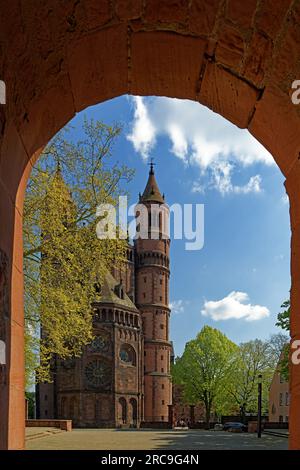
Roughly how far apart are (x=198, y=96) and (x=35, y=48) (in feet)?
4.41

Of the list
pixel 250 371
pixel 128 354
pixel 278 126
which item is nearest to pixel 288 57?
pixel 278 126

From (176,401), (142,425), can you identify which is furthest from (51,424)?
(176,401)

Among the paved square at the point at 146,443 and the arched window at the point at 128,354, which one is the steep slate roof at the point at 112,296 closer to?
the arched window at the point at 128,354

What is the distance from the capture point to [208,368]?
61.1 meters

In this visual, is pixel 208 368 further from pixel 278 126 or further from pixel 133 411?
pixel 278 126

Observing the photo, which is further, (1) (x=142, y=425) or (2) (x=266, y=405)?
(2) (x=266, y=405)

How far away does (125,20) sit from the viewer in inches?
122

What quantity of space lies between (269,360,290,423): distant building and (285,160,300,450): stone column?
4989 cm

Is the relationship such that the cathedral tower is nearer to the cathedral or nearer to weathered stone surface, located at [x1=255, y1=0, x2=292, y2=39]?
the cathedral

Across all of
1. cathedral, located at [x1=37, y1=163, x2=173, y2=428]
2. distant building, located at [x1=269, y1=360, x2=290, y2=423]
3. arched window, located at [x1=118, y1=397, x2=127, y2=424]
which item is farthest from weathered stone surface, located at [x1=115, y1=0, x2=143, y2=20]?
arched window, located at [x1=118, y1=397, x2=127, y2=424]

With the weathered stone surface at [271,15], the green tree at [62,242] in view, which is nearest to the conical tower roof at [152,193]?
the green tree at [62,242]

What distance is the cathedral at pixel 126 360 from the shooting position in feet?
208
